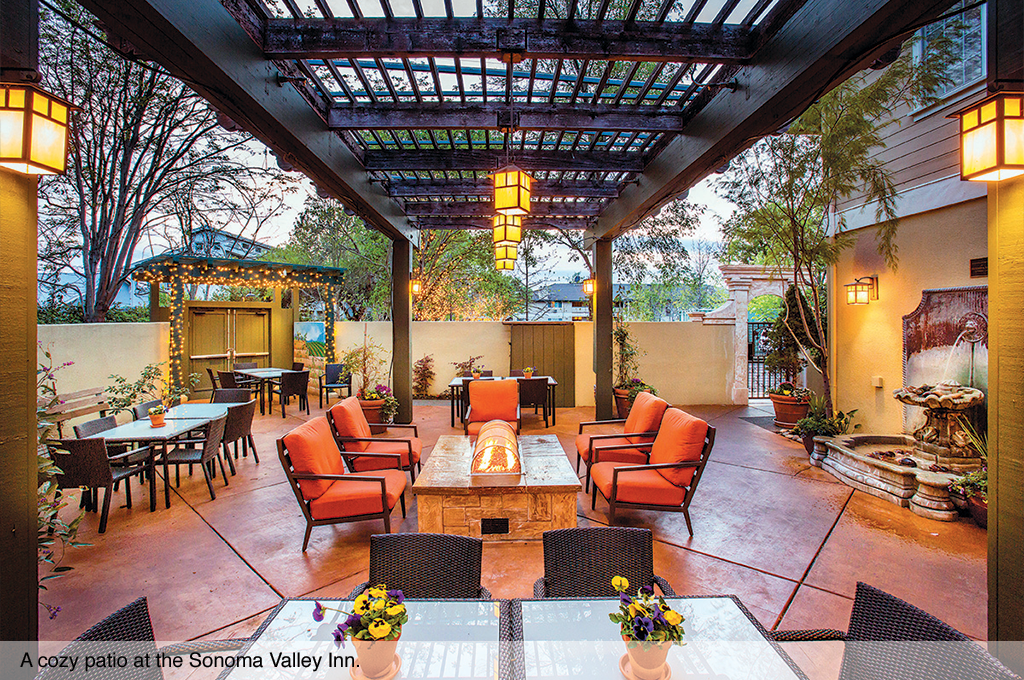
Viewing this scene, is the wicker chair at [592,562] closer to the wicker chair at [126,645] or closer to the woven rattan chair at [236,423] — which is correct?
the wicker chair at [126,645]

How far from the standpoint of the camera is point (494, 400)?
534 cm

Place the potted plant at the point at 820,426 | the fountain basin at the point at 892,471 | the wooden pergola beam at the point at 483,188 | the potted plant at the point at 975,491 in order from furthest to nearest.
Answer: the wooden pergola beam at the point at 483,188 → the potted plant at the point at 820,426 → the fountain basin at the point at 892,471 → the potted plant at the point at 975,491

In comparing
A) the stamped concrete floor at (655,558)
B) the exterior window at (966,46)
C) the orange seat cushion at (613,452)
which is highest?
the exterior window at (966,46)

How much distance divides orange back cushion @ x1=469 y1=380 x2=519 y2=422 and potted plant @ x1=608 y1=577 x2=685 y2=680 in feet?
13.2

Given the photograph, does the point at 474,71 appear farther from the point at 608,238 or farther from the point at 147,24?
the point at 608,238

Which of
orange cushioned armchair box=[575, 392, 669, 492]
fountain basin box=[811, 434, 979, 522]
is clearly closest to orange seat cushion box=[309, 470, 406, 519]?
orange cushioned armchair box=[575, 392, 669, 492]

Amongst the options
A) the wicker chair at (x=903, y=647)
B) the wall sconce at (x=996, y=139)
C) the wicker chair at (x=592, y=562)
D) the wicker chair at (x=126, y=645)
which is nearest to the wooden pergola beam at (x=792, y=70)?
the wall sconce at (x=996, y=139)

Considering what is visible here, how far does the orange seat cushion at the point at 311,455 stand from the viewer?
3.12 metres

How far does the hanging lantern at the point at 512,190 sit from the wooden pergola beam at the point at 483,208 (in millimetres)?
2921

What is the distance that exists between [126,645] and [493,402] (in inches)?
162

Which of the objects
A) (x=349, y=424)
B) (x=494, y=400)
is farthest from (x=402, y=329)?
(x=349, y=424)

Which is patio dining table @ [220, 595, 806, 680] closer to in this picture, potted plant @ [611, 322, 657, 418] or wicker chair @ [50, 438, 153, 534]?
wicker chair @ [50, 438, 153, 534]

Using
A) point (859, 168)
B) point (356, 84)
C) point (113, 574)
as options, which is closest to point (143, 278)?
point (356, 84)

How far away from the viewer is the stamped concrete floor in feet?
8.19
